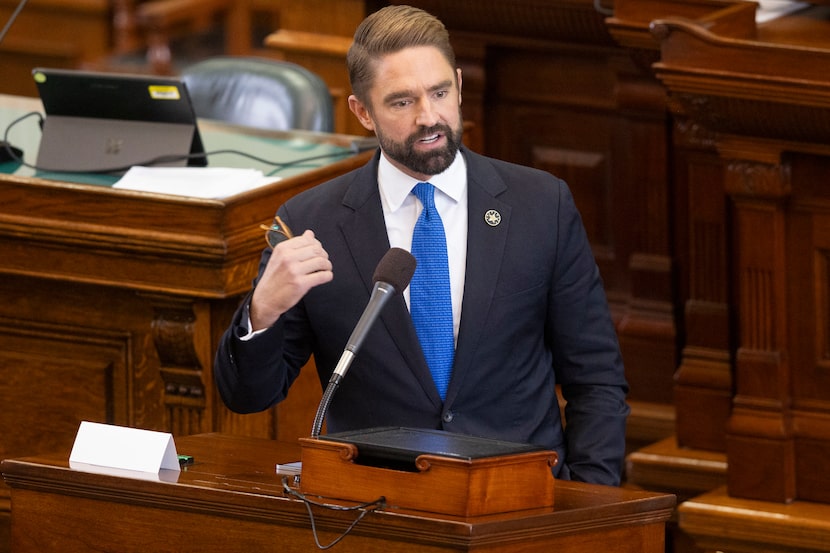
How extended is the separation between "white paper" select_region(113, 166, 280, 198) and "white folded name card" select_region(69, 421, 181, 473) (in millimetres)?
1074

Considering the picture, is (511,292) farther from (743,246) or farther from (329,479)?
A: (743,246)

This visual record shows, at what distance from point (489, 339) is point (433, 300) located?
111 millimetres

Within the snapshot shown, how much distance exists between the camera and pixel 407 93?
2.75 metres

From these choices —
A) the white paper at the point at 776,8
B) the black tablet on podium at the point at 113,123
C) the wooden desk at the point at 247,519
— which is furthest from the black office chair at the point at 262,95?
the wooden desk at the point at 247,519

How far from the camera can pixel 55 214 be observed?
3664mm

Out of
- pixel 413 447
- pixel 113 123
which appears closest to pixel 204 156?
pixel 113 123

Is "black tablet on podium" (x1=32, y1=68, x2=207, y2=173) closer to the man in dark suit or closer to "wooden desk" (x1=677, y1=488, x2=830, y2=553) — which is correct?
the man in dark suit

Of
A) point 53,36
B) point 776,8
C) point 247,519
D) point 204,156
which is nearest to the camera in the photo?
point 247,519

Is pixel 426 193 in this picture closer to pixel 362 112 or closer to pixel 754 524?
pixel 362 112

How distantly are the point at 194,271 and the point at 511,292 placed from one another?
0.90 metres

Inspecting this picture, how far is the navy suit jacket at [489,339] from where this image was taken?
2.82m

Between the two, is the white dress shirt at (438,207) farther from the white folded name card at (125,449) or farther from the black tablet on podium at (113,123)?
the black tablet on podium at (113,123)

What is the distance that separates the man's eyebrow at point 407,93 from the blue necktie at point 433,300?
8.6 inches

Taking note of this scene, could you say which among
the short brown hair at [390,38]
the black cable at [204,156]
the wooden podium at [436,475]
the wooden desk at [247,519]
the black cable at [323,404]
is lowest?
the wooden desk at [247,519]
